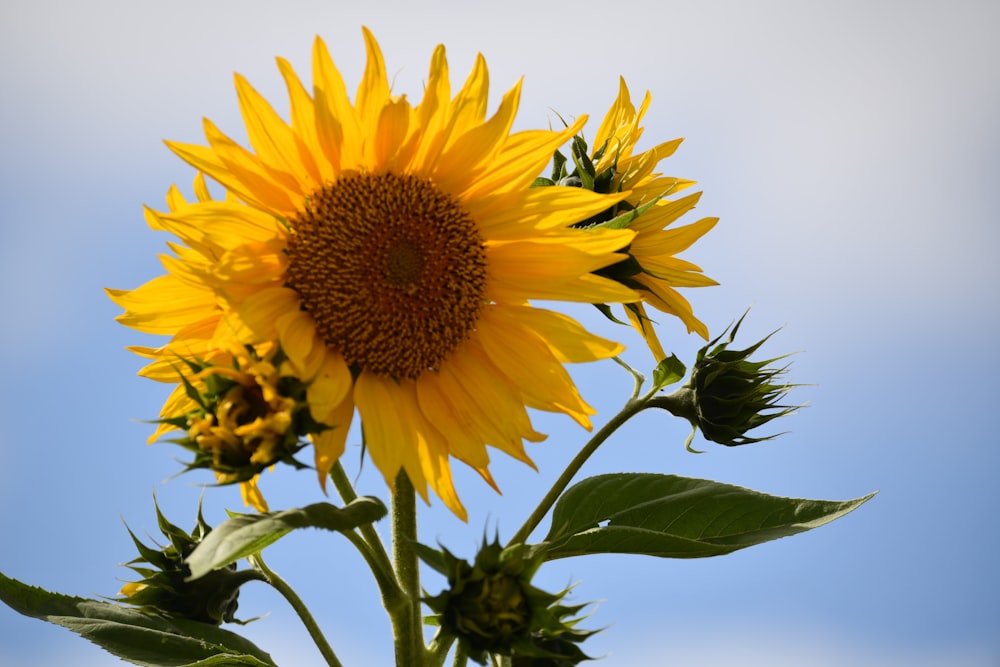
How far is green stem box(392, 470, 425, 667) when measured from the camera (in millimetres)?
2764

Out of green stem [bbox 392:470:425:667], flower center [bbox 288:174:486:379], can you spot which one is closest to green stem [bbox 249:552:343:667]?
green stem [bbox 392:470:425:667]

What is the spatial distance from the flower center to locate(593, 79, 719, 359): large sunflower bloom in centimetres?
56

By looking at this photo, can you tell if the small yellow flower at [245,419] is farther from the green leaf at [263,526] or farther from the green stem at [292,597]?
the green stem at [292,597]

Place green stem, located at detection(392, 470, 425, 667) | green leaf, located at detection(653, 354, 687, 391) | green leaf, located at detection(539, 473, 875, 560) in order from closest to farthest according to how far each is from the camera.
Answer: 1. green stem, located at detection(392, 470, 425, 667)
2. green leaf, located at detection(539, 473, 875, 560)
3. green leaf, located at detection(653, 354, 687, 391)

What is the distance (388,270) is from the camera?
2641mm

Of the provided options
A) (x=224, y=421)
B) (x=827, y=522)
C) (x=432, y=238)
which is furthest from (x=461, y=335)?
(x=827, y=522)

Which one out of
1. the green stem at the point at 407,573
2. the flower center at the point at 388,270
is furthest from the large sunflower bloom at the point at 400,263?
the green stem at the point at 407,573

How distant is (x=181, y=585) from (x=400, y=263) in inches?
43.4

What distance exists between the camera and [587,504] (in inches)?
123

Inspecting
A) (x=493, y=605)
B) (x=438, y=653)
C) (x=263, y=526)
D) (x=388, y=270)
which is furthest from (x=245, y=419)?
(x=438, y=653)

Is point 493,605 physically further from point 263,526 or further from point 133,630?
point 133,630

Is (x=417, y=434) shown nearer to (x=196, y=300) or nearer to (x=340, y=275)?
(x=340, y=275)

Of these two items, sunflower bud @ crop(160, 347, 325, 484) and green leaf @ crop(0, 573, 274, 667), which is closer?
sunflower bud @ crop(160, 347, 325, 484)

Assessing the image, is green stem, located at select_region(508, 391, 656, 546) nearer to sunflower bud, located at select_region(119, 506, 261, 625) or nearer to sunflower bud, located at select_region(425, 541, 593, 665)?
sunflower bud, located at select_region(425, 541, 593, 665)
